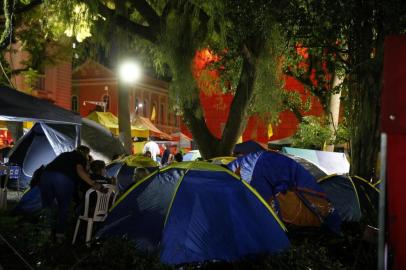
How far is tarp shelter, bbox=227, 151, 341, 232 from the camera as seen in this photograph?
838cm

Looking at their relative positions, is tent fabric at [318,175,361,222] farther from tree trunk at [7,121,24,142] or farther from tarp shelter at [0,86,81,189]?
tree trunk at [7,121,24,142]

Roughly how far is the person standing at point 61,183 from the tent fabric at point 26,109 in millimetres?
1393

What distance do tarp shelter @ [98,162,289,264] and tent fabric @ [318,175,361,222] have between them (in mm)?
2656

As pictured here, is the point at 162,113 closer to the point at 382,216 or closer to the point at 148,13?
the point at 148,13

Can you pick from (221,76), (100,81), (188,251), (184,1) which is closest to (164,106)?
(100,81)

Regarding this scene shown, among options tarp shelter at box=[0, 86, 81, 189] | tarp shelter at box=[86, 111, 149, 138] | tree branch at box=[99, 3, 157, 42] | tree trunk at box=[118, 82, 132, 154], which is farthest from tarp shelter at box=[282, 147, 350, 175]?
tarp shelter at box=[86, 111, 149, 138]

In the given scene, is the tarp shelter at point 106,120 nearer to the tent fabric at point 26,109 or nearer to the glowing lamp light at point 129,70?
the glowing lamp light at point 129,70

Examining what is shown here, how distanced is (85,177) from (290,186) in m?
3.60

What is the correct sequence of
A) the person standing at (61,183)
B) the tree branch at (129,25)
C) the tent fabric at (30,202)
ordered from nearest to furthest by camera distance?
the person standing at (61,183) → the tent fabric at (30,202) → the tree branch at (129,25)

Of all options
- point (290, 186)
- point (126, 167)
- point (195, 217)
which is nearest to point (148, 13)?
point (126, 167)

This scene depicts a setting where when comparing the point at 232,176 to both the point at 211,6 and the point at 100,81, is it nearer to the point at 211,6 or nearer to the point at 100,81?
the point at 211,6

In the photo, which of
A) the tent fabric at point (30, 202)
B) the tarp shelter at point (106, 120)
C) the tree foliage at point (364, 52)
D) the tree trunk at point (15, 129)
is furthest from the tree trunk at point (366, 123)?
the tarp shelter at point (106, 120)

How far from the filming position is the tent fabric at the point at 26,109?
8258 millimetres

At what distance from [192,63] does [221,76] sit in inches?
307
